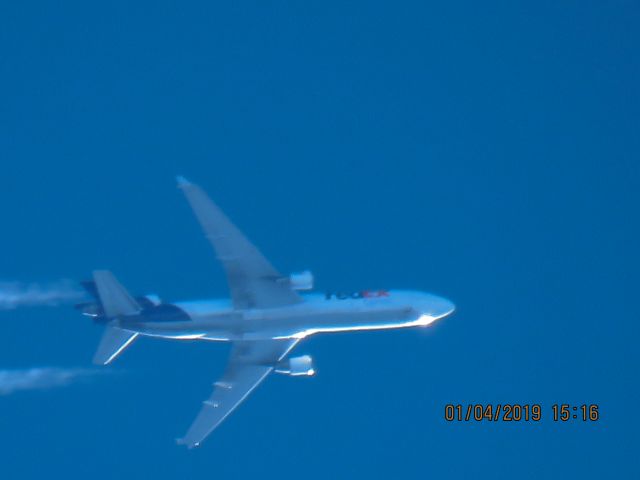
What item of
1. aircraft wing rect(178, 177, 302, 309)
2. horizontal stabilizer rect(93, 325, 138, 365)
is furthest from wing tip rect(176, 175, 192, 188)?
horizontal stabilizer rect(93, 325, 138, 365)

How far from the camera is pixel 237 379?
63312mm

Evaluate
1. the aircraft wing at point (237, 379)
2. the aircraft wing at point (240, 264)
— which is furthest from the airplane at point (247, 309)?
the aircraft wing at point (237, 379)

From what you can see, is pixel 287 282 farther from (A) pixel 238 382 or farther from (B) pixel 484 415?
(B) pixel 484 415

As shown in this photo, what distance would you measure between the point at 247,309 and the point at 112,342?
7.01 m

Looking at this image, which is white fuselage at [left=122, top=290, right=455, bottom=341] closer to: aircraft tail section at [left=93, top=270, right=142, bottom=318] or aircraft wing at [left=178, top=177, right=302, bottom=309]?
aircraft wing at [left=178, top=177, right=302, bottom=309]

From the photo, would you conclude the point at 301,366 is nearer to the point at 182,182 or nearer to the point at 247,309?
the point at 247,309

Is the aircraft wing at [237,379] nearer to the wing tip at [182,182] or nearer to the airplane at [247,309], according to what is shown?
the airplane at [247,309]

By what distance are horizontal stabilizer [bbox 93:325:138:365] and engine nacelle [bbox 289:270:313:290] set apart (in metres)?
8.38

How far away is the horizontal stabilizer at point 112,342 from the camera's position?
5959 centimetres

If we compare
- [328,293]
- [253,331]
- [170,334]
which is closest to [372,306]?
[328,293]

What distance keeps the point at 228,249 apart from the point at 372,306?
8.04 metres

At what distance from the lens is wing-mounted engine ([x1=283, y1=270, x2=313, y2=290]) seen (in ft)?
194

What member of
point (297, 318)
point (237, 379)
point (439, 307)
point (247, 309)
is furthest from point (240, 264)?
point (439, 307)

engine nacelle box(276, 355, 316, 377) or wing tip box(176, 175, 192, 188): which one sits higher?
wing tip box(176, 175, 192, 188)
